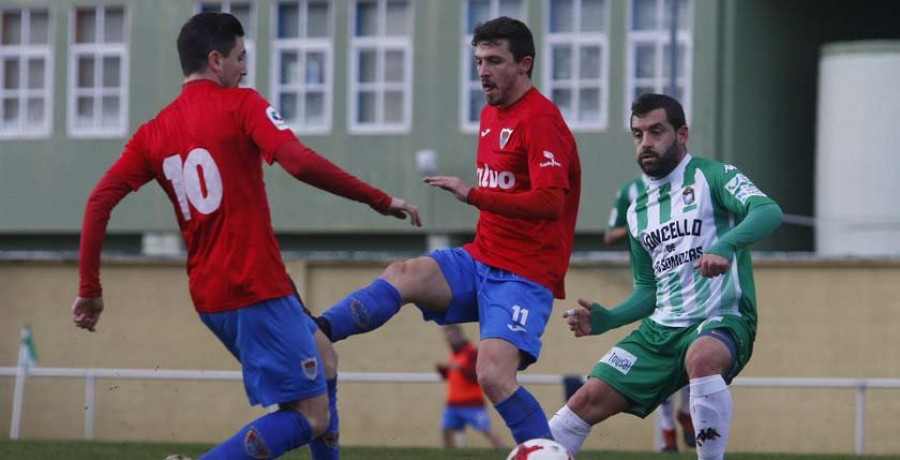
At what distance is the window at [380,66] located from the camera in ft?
106

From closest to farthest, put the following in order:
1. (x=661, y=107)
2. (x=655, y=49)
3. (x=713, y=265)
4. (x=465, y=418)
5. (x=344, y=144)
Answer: (x=713, y=265) → (x=661, y=107) → (x=465, y=418) → (x=655, y=49) → (x=344, y=144)

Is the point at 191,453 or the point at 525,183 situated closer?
the point at 525,183

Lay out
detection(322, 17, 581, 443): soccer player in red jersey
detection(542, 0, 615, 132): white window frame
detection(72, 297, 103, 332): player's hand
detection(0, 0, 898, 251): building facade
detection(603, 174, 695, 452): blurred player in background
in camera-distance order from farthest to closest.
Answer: detection(542, 0, 615, 132): white window frame < detection(0, 0, 898, 251): building facade < detection(603, 174, 695, 452): blurred player in background < detection(322, 17, 581, 443): soccer player in red jersey < detection(72, 297, 103, 332): player's hand

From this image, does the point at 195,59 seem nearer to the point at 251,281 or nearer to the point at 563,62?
the point at 251,281

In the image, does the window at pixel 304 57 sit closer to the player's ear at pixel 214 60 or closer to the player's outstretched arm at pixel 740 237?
the player's outstretched arm at pixel 740 237

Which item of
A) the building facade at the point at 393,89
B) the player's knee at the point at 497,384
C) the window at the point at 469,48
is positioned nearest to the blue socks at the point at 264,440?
the player's knee at the point at 497,384

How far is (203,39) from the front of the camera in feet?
25.7

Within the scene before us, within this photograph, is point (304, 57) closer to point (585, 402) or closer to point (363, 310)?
point (585, 402)

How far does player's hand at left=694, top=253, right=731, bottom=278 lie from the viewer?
834 cm

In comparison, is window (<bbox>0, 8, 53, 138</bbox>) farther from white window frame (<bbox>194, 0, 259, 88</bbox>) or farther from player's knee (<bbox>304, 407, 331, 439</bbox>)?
player's knee (<bbox>304, 407, 331, 439</bbox>)

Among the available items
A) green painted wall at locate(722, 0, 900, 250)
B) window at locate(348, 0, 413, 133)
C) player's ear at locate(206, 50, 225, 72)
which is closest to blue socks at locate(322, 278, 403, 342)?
player's ear at locate(206, 50, 225, 72)

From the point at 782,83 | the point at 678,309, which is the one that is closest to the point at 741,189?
the point at 678,309

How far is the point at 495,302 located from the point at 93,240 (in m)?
2.07

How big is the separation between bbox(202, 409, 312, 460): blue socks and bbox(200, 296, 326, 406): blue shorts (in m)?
0.10
